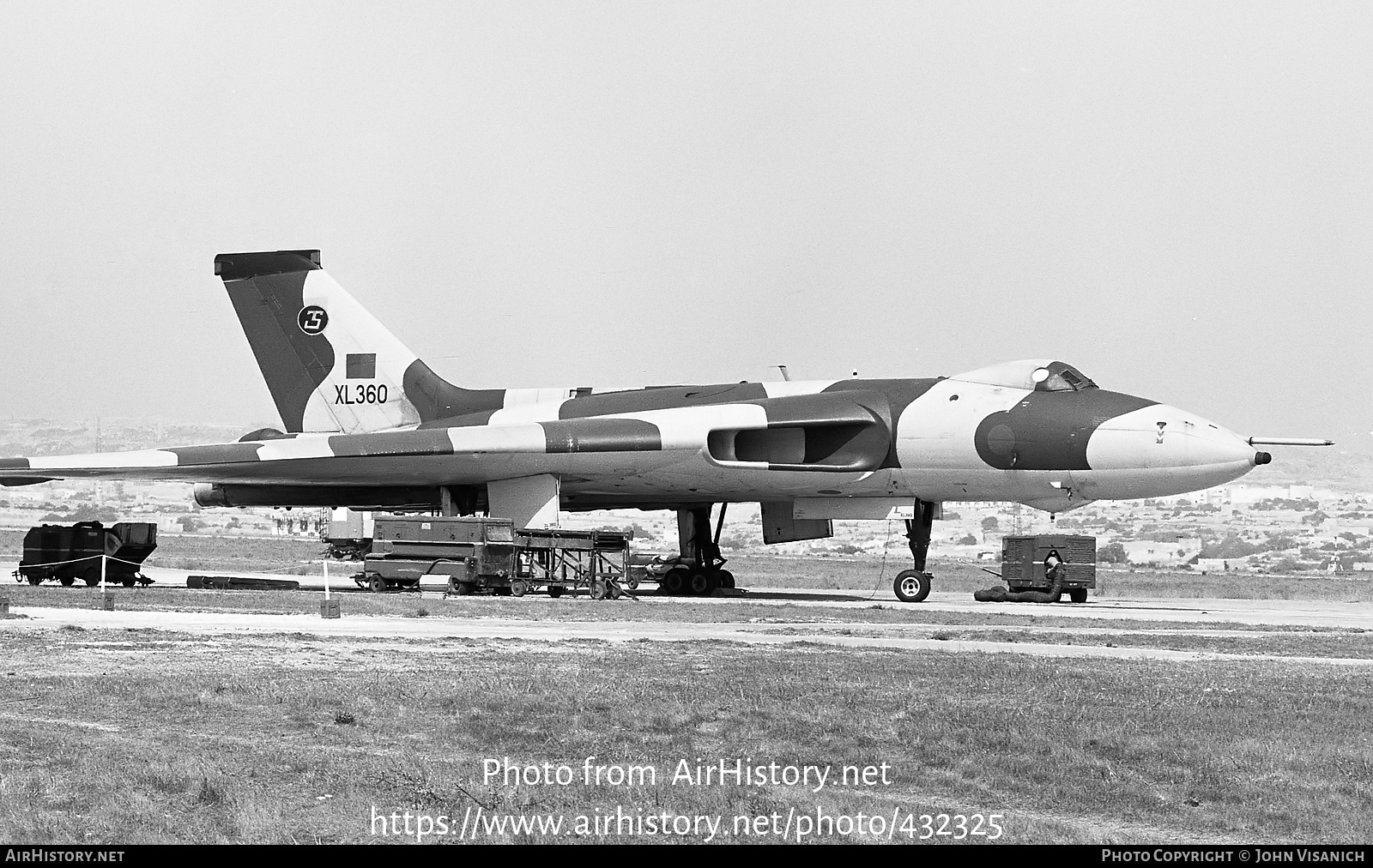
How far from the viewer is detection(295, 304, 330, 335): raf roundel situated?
31.9m

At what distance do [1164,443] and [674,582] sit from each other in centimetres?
970

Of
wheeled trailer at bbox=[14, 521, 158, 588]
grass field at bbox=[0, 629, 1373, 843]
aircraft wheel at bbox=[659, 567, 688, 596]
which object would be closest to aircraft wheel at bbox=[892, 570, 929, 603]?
aircraft wheel at bbox=[659, 567, 688, 596]

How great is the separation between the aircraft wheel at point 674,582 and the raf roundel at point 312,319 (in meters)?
8.86

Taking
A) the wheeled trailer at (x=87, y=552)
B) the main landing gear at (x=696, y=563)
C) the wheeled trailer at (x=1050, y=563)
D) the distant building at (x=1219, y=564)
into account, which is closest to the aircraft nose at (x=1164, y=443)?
the wheeled trailer at (x=1050, y=563)

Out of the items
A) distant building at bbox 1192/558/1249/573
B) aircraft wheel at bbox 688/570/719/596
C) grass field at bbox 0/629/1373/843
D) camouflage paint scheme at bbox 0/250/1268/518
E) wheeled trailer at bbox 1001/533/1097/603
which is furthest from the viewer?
distant building at bbox 1192/558/1249/573

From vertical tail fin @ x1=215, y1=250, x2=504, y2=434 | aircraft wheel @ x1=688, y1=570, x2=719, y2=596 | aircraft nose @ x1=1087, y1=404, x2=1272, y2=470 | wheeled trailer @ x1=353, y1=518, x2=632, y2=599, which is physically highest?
vertical tail fin @ x1=215, y1=250, x2=504, y2=434

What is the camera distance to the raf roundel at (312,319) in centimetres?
3186

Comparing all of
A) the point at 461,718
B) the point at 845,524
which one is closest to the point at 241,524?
the point at 845,524

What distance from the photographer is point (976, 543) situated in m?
79.1

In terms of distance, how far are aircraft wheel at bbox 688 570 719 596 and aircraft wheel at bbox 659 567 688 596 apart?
179 millimetres

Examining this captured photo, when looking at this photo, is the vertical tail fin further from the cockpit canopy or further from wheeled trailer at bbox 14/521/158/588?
the cockpit canopy

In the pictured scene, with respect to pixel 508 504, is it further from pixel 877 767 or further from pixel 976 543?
pixel 976 543

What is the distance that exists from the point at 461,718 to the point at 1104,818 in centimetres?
420

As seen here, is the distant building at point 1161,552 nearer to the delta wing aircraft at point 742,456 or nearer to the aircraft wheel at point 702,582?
the aircraft wheel at point 702,582
